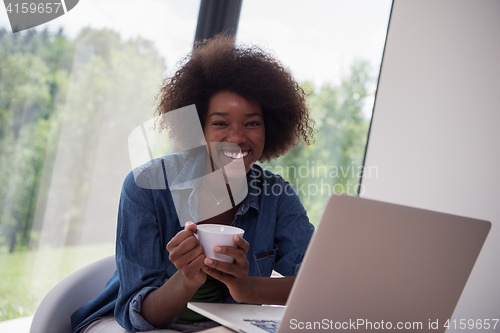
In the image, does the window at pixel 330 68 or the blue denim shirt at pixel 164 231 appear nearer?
the blue denim shirt at pixel 164 231

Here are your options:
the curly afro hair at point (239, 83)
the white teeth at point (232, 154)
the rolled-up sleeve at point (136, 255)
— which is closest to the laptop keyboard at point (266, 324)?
the rolled-up sleeve at point (136, 255)

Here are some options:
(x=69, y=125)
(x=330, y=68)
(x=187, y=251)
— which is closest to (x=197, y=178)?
(x=187, y=251)

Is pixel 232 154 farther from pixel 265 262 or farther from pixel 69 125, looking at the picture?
pixel 69 125

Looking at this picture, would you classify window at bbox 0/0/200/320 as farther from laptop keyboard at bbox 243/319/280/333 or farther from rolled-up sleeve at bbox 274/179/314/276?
laptop keyboard at bbox 243/319/280/333

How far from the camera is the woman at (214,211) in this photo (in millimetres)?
935

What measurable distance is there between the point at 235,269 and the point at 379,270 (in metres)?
0.31

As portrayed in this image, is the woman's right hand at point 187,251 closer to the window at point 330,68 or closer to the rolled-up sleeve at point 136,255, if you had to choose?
the rolled-up sleeve at point 136,255

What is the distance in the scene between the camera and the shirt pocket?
4.11 feet

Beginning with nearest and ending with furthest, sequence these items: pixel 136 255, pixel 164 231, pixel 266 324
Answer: pixel 266 324, pixel 136 255, pixel 164 231

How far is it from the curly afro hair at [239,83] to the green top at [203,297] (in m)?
0.58

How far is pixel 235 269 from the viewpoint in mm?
808

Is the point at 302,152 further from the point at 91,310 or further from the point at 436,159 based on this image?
the point at 91,310

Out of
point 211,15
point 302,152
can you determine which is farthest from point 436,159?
point 211,15

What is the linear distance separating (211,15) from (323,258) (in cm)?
201
